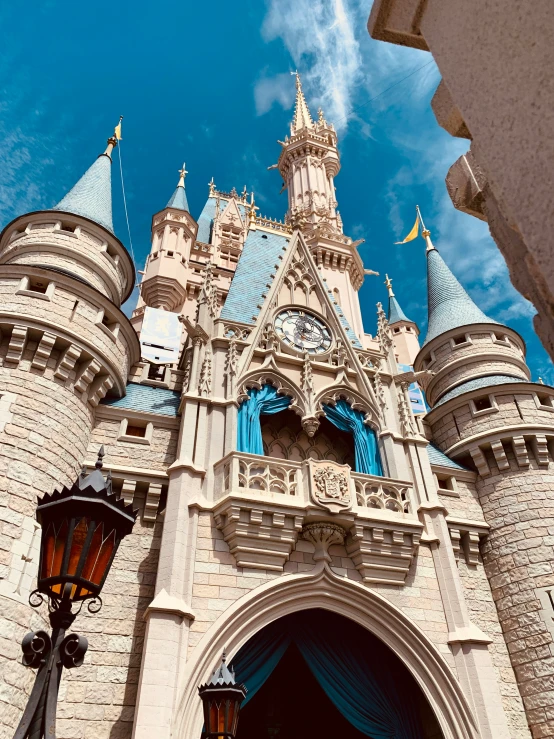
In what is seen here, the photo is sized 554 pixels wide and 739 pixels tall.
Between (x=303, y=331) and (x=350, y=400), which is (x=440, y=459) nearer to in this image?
(x=350, y=400)

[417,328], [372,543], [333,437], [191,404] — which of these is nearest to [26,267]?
[191,404]

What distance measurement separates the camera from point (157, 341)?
2370 cm

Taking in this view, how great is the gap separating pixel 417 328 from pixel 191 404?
1134 inches

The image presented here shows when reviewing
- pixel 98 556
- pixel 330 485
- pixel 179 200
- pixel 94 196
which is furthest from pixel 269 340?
pixel 179 200

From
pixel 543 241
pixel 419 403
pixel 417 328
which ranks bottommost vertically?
pixel 543 241

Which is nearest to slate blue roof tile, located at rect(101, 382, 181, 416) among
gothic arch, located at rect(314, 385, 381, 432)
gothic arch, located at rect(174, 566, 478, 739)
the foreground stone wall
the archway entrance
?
the foreground stone wall

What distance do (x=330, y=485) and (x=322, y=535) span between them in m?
1.05

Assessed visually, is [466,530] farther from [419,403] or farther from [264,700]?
[419,403]

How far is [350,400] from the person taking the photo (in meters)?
15.2

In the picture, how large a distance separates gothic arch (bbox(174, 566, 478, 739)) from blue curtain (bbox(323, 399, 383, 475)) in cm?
322

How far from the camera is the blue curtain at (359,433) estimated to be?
1422 centimetres

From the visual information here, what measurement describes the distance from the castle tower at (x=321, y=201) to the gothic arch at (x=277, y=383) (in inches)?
528

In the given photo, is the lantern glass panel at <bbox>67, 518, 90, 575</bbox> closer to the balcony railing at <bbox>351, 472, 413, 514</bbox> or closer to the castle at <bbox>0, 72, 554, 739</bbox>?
the castle at <bbox>0, 72, 554, 739</bbox>

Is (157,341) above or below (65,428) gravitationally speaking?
above
